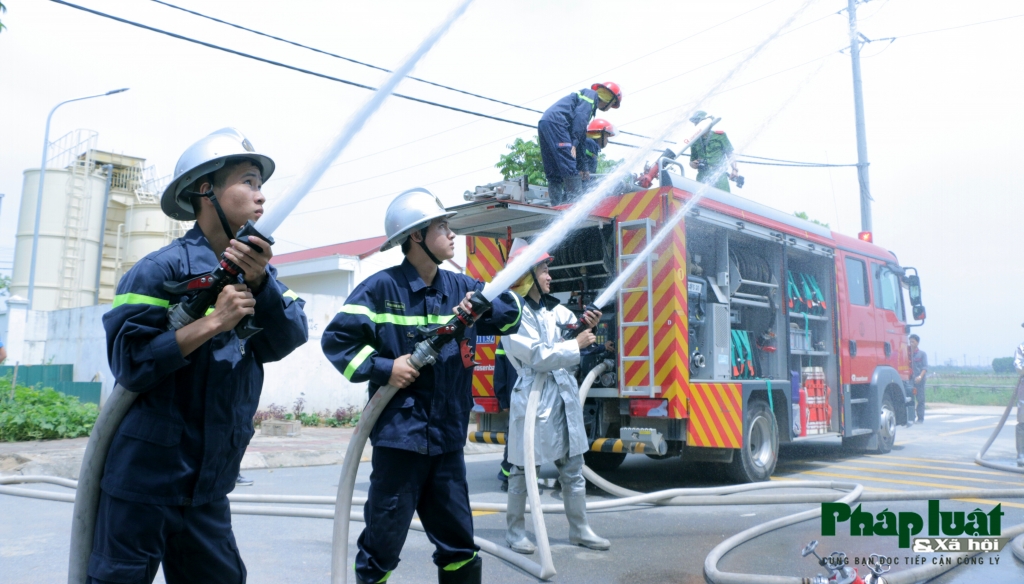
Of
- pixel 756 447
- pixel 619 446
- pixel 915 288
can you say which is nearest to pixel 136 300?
pixel 619 446

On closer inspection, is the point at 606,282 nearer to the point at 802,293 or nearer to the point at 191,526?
the point at 802,293

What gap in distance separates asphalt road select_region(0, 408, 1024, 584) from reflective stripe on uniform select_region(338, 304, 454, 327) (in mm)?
1737

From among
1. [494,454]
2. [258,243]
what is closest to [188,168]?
[258,243]

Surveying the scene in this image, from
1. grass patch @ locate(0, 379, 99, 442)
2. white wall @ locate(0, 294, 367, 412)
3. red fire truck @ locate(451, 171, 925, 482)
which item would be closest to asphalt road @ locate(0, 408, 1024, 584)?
red fire truck @ locate(451, 171, 925, 482)

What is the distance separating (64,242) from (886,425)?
116ft

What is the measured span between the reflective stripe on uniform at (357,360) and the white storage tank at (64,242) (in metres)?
36.8

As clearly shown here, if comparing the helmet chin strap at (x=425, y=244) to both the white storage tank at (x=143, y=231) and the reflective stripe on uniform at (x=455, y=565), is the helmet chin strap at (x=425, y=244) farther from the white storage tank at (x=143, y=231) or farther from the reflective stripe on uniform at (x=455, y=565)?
the white storage tank at (x=143, y=231)

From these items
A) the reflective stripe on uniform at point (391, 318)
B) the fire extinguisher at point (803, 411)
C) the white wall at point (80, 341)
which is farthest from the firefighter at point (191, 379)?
the white wall at point (80, 341)

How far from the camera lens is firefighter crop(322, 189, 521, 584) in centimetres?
302

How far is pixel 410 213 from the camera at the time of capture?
10.8ft

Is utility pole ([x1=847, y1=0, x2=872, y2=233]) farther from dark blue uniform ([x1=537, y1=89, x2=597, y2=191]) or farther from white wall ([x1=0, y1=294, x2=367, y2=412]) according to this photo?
white wall ([x1=0, y1=294, x2=367, y2=412])

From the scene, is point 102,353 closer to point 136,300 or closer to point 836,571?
point 136,300

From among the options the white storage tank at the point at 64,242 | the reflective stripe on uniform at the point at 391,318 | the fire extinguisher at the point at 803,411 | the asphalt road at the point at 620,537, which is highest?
the white storage tank at the point at 64,242

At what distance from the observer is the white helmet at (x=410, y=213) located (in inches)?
129
